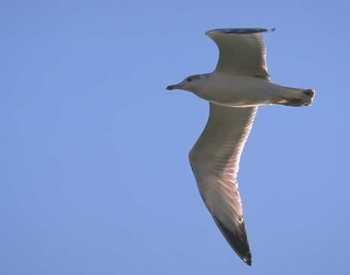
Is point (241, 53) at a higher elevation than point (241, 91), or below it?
higher

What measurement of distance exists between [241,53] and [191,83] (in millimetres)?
811

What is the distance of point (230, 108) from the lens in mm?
12977

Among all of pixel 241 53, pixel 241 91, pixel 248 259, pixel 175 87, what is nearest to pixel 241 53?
pixel 241 53

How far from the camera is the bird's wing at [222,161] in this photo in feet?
42.3

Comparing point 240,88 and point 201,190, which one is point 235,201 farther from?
point 240,88

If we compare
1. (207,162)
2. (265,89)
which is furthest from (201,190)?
(265,89)

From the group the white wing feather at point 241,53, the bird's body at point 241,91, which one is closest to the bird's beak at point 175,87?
the bird's body at point 241,91

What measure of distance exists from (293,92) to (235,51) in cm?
98

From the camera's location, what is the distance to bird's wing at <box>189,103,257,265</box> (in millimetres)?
12906

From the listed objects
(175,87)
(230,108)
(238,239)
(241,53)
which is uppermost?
(241,53)

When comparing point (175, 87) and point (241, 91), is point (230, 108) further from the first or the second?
point (175, 87)

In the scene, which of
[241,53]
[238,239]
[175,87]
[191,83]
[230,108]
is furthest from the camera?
Answer: [230,108]

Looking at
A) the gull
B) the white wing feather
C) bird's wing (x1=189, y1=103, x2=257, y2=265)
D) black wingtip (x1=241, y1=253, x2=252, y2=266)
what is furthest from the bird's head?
black wingtip (x1=241, y1=253, x2=252, y2=266)

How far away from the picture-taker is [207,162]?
13.2 metres
